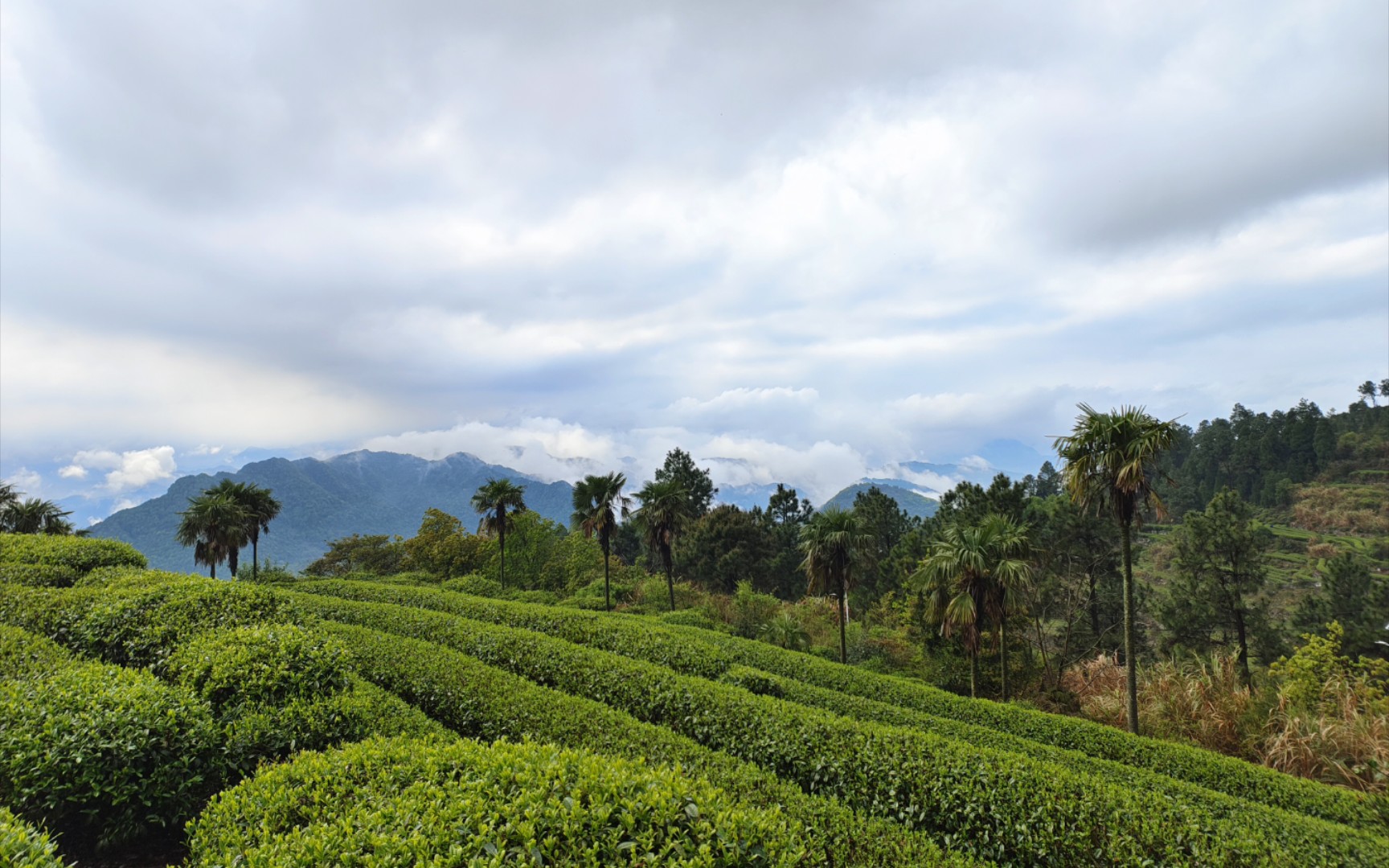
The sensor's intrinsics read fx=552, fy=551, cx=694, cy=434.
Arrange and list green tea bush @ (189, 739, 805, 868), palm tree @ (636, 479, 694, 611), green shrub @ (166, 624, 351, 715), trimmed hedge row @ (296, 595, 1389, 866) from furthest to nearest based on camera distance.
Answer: palm tree @ (636, 479, 694, 611)
trimmed hedge row @ (296, 595, 1389, 866)
green shrub @ (166, 624, 351, 715)
green tea bush @ (189, 739, 805, 868)

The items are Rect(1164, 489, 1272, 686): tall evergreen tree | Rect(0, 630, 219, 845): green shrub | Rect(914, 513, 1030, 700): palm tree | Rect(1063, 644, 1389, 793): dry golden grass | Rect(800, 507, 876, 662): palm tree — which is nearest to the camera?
Rect(0, 630, 219, 845): green shrub

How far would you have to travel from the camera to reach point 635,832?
3.52 m

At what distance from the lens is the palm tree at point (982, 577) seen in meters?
17.9

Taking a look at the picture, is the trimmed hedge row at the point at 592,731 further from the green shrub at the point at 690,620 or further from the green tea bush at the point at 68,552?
the green shrub at the point at 690,620

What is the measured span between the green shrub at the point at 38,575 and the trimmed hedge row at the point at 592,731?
5920 millimetres

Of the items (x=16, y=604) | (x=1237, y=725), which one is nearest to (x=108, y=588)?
(x=16, y=604)

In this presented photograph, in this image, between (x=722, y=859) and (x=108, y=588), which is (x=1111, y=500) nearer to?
(x=722, y=859)

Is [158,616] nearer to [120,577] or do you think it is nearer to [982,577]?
[120,577]

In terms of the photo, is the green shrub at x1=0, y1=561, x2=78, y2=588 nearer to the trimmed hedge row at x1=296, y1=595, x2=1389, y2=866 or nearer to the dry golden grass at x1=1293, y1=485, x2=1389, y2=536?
the trimmed hedge row at x1=296, y1=595, x2=1389, y2=866

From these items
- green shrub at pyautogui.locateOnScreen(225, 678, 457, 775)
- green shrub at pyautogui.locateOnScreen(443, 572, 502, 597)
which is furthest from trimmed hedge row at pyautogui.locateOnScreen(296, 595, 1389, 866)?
green shrub at pyautogui.locateOnScreen(443, 572, 502, 597)

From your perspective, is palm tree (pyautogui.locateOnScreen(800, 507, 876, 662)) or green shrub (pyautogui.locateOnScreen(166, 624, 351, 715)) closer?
green shrub (pyautogui.locateOnScreen(166, 624, 351, 715))

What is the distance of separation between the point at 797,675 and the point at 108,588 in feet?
46.3

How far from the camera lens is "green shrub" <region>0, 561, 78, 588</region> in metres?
11.2

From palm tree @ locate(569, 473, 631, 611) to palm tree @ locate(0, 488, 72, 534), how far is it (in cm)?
2818
